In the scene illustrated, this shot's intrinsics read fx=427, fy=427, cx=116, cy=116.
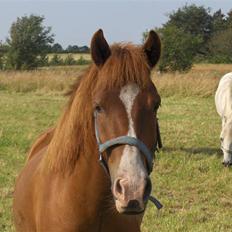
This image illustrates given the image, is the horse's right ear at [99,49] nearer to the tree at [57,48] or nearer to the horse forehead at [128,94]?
the horse forehead at [128,94]

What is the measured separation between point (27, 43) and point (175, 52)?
1486cm

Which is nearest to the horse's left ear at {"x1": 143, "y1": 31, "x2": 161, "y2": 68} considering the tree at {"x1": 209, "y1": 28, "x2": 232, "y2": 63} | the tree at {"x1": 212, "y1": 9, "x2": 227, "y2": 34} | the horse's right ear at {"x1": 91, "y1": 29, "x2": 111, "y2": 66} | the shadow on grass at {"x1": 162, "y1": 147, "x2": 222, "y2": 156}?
the horse's right ear at {"x1": 91, "y1": 29, "x2": 111, "y2": 66}

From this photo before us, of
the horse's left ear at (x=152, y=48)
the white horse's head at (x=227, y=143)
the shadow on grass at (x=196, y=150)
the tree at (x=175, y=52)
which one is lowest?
the shadow on grass at (x=196, y=150)

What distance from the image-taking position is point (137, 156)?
179cm

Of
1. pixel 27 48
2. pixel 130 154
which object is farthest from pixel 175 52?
pixel 130 154

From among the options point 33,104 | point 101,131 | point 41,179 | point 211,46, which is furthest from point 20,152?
point 211,46

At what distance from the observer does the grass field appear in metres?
4.70

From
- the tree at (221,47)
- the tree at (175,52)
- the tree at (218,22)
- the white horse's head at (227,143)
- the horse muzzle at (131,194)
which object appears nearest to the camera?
the horse muzzle at (131,194)

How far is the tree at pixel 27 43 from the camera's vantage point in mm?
35094

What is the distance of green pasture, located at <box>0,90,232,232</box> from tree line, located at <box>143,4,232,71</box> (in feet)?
21.4

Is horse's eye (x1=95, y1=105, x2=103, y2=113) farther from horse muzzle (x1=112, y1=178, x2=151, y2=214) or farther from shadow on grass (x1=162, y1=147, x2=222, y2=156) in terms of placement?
shadow on grass (x1=162, y1=147, x2=222, y2=156)

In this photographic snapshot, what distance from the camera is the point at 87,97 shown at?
7.03ft

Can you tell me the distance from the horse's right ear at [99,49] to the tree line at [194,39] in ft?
48.8

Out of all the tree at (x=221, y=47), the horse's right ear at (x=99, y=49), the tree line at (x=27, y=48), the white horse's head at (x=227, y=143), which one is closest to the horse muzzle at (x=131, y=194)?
the horse's right ear at (x=99, y=49)
